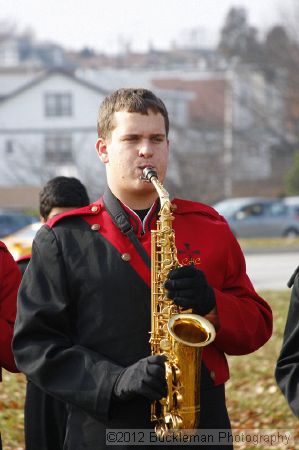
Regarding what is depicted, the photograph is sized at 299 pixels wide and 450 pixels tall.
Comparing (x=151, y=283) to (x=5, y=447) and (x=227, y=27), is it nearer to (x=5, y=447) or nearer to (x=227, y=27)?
(x=5, y=447)

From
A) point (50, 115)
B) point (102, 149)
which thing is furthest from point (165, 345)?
point (50, 115)

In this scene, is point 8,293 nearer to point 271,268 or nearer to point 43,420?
point 43,420

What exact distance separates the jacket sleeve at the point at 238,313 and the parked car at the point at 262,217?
3073cm

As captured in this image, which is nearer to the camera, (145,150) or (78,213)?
(145,150)

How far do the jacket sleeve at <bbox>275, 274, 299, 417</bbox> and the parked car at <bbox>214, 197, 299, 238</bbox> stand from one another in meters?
31.0

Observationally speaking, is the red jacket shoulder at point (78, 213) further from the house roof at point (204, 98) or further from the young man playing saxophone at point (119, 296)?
the house roof at point (204, 98)

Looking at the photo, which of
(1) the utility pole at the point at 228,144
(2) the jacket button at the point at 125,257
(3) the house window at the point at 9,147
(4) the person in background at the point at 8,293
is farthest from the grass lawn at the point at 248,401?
(3) the house window at the point at 9,147

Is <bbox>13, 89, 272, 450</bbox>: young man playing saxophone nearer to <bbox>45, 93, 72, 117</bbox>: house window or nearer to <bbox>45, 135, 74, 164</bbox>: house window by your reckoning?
<bbox>45, 135, 74, 164</bbox>: house window

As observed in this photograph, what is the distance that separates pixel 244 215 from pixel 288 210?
1689 mm

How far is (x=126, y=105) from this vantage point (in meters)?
4.27

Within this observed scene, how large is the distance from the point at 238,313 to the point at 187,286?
0.35 meters

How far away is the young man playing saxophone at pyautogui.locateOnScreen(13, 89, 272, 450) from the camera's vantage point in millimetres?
3988

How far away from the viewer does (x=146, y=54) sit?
371 ft

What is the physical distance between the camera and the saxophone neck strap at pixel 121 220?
13.7ft
